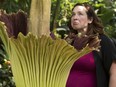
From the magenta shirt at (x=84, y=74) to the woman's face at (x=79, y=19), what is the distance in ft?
0.60

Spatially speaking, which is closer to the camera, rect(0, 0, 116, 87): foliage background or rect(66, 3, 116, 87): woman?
rect(66, 3, 116, 87): woman

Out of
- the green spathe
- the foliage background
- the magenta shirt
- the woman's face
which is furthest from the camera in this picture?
the foliage background

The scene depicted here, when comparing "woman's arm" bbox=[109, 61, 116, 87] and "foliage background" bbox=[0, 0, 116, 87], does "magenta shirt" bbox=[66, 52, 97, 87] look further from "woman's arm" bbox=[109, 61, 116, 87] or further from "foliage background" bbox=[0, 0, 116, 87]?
"foliage background" bbox=[0, 0, 116, 87]

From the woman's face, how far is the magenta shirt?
18cm

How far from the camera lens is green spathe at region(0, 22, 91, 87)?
1139mm

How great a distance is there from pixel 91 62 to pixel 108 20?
3153 mm

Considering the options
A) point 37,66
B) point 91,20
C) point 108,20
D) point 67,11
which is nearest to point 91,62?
point 91,20

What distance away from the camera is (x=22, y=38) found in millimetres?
1115

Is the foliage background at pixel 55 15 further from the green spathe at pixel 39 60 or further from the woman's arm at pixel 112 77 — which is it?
the green spathe at pixel 39 60

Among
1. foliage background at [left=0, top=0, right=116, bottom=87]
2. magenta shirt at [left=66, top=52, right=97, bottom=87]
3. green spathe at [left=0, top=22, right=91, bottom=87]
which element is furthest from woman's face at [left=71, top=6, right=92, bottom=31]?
foliage background at [left=0, top=0, right=116, bottom=87]

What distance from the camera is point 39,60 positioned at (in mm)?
1186

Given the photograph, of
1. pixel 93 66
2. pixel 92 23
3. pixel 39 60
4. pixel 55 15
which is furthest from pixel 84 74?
pixel 55 15

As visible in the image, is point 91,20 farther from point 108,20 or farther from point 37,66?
point 108,20

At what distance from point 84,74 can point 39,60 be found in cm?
66
